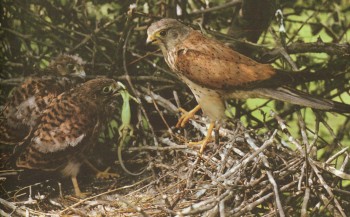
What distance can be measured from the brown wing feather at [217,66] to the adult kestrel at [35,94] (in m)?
0.42

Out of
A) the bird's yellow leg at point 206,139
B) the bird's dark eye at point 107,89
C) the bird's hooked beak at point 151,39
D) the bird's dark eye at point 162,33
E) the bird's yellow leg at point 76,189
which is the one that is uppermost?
the bird's dark eye at point 162,33

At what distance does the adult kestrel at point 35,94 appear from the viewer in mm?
1858

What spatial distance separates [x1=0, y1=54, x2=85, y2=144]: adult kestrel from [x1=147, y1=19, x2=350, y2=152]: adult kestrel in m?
0.33

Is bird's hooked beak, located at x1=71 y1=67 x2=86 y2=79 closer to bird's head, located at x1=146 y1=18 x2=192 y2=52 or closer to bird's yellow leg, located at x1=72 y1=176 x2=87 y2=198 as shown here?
bird's head, located at x1=146 y1=18 x2=192 y2=52

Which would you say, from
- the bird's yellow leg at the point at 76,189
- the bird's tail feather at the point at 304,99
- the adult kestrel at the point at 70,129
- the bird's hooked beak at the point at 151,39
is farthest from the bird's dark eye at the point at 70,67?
the bird's tail feather at the point at 304,99

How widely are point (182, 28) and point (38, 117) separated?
62 cm

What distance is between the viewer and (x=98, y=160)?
199cm

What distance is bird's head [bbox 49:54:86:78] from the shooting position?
1.98 meters

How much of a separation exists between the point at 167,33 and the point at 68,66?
0.40 meters

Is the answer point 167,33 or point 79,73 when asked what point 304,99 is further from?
point 79,73

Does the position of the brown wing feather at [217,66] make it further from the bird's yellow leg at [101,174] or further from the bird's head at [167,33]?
the bird's yellow leg at [101,174]

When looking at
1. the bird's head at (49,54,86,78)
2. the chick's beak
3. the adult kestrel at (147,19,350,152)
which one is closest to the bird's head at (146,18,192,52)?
the adult kestrel at (147,19,350,152)

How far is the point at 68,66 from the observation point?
1985 mm

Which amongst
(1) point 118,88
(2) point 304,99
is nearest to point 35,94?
(1) point 118,88
